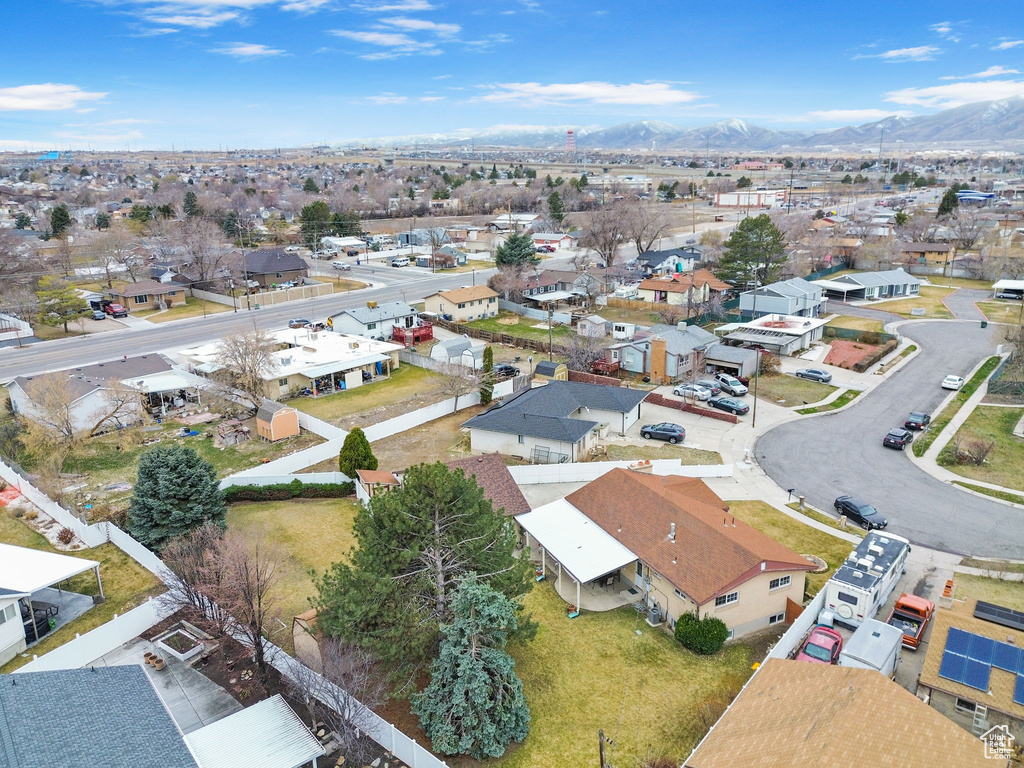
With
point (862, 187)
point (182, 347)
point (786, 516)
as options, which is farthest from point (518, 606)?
point (862, 187)

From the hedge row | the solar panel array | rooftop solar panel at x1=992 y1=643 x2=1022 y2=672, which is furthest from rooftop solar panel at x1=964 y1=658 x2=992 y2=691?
the hedge row

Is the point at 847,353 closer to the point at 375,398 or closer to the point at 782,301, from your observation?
the point at 782,301

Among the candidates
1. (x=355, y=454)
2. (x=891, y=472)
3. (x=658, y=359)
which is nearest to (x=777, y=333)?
(x=658, y=359)

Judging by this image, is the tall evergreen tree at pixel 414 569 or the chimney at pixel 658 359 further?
the chimney at pixel 658 359

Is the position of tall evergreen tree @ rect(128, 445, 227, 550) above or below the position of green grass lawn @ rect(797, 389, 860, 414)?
above

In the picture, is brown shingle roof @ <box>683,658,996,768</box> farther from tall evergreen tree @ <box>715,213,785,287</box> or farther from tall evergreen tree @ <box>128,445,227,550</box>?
tall evergreen tree @ <box>715,213,785,287</box>

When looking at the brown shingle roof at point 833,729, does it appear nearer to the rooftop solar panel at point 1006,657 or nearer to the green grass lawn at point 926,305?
the rooftop solar panel at point 1006,657

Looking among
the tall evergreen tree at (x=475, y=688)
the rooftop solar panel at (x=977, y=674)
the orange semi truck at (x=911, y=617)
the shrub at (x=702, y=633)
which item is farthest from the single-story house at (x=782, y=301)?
the tall evergreen tree at (x=475, y=688)
